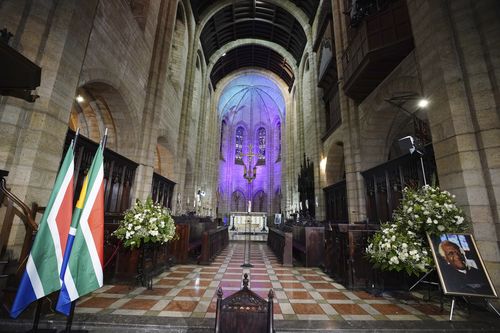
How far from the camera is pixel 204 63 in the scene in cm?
1798

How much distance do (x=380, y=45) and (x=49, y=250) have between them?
7982 mm

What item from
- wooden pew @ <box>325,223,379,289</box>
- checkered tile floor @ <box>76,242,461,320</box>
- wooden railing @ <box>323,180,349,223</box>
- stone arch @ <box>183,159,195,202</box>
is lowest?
checkered tile floor @ <box>76,242,461,320</box>

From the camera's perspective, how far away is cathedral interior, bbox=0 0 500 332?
313 cm

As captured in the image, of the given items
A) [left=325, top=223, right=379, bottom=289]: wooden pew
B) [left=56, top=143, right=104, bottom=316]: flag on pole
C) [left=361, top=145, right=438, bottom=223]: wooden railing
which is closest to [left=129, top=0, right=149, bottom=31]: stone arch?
[left=56, top=143, right=104, bottom=316]: flag on pole

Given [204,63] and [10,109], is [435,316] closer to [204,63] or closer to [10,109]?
[10,109]

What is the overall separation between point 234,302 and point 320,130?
1308 cm

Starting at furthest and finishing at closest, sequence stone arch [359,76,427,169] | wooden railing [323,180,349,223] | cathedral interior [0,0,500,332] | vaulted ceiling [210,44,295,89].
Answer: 1. vaulted ceiling [210,44,295,89]
2. wooden railing [323,180,349,223]
3. stone arch [359,76,427,169]
4. cathedral interior [0,0,500,332]

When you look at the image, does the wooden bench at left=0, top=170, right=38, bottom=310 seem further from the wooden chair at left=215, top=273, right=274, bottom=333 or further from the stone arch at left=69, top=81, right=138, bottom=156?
the stone arch at left=69, top=81, right=138, bottom=156

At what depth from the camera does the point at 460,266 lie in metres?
3.05

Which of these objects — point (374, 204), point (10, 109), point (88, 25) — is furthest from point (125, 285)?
point (374, 204)

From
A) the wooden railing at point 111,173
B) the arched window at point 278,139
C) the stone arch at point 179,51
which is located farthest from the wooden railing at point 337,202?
the arched window at point 278,139

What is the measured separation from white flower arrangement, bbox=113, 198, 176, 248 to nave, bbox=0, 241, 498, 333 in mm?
872

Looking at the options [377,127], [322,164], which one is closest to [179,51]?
[322,164]

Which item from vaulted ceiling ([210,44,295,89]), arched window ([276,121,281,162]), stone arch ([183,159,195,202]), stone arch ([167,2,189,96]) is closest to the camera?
stone arch ([167,2,189,96])
